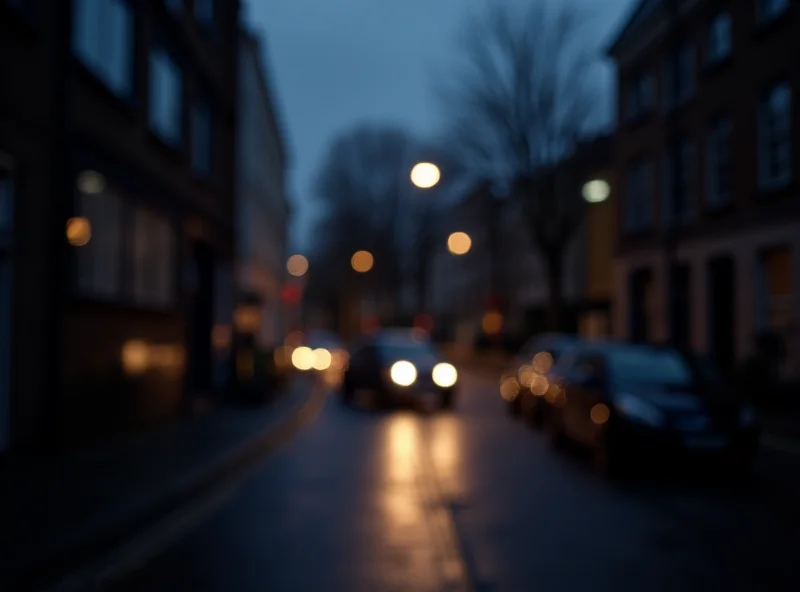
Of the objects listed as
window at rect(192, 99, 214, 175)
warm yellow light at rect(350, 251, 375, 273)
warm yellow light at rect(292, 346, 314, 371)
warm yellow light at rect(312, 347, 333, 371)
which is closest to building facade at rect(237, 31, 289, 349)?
warm yellow light at rect(292, 346, 314, 371)

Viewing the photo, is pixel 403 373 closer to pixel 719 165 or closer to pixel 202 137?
pixel 202 137

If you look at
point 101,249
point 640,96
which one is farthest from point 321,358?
point 101,249

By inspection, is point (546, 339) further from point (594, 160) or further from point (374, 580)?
point (594, 160)

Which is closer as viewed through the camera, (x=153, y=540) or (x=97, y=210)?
(x=153, y=540)

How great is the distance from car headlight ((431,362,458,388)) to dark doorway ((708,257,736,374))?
284 inches

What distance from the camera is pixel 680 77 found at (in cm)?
2733

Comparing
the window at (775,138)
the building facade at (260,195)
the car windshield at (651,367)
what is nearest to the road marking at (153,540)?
the car windshield at (651,367)

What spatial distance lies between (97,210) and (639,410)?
765 cm

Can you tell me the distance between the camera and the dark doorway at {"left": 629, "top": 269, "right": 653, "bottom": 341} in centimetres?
3055

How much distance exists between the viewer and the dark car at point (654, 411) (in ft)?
36.5

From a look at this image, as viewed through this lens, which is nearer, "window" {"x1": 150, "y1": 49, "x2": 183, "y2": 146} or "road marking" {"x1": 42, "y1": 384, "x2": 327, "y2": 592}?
"road marking" {"x1": 42, "y1": 384, "x2": 327, "y2": 592}

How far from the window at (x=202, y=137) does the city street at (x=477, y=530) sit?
9156 mm

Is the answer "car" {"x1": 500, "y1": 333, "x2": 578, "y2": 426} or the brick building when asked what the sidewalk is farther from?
"car" {"x1": 500, "y1": 333, "x2": 578, "y2": 426}

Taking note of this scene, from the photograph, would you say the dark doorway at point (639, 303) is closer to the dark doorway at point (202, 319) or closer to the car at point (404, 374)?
the car at point (404, 374)
